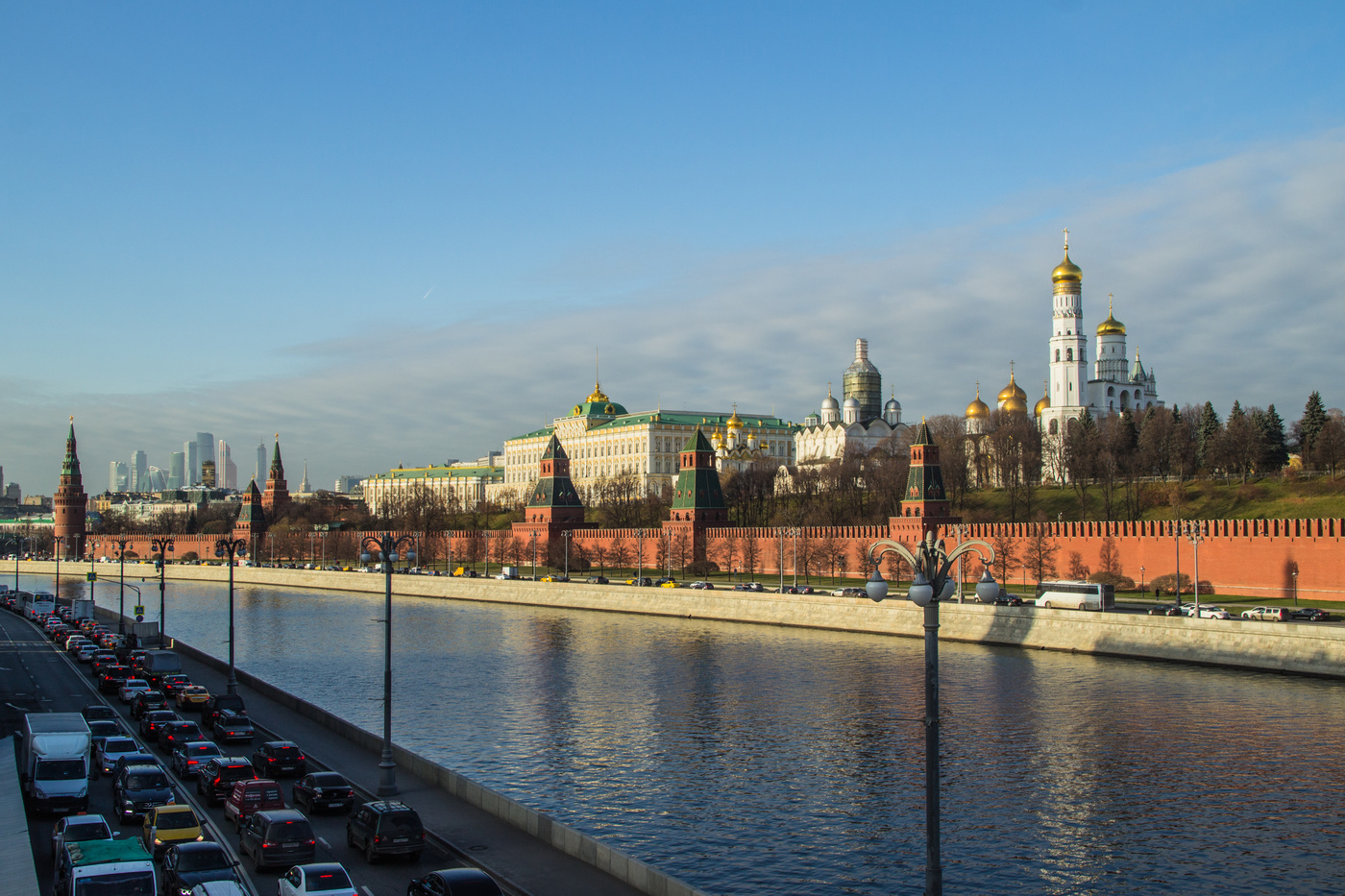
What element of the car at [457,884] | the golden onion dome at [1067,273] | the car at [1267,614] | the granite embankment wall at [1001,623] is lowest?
the granite embankment wall at [1001,623]

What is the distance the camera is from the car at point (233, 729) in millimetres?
18875

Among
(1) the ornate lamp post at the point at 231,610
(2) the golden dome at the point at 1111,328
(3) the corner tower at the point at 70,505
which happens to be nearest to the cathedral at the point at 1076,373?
(2) the golden dome at the point at 1111,328

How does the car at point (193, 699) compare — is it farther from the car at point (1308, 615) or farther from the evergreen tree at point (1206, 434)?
the evergreen tree at point (1206, 434)

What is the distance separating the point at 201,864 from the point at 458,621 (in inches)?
1453

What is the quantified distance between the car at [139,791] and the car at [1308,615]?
31.0m

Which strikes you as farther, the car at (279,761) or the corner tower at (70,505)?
the corner tower at (70,505)

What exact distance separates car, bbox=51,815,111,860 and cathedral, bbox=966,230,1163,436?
74.2 metres

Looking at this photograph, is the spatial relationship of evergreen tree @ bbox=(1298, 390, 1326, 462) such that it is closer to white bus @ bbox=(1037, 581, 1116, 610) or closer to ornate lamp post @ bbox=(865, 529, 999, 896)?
white bus @ bbox=(1037, 581, 1116, 610)

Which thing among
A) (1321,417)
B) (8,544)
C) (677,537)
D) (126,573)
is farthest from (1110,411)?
(8,544)

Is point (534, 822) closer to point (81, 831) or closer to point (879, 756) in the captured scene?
point (81, 831)

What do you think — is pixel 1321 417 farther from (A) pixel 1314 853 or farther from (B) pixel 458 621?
(A) pixel 1314 853

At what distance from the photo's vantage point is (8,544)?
121062mm

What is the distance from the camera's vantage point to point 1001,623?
35875 millimetres

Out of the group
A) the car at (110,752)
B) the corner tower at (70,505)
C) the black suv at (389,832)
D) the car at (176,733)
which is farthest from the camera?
the corner tower at (70,505)
